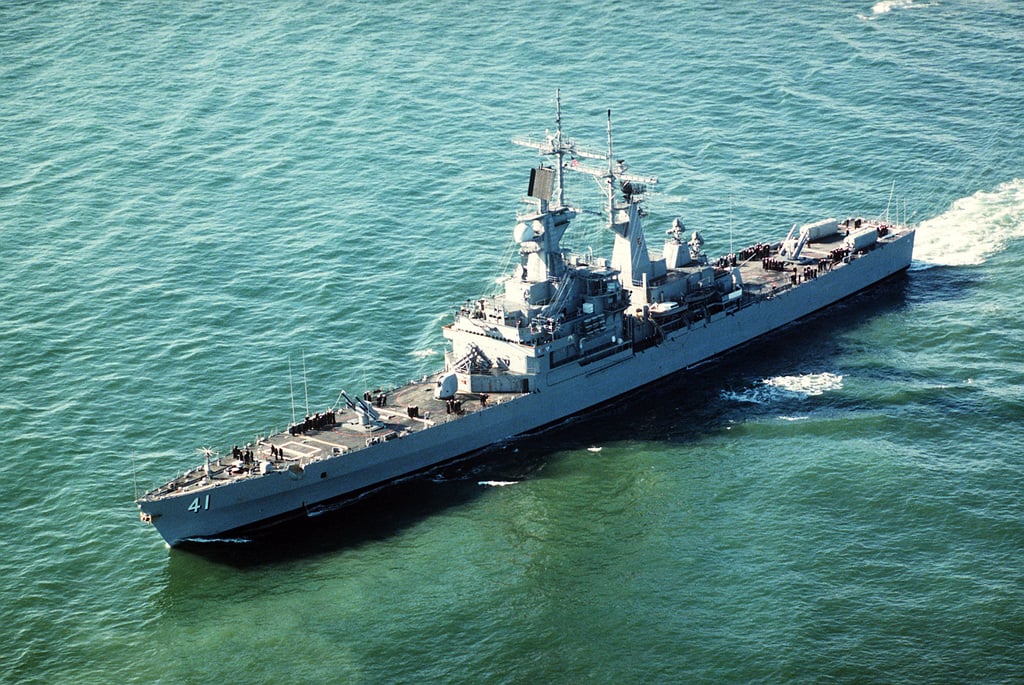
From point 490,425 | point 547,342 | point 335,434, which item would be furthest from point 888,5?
point 335,434

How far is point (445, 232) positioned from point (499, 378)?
25148 millimetres

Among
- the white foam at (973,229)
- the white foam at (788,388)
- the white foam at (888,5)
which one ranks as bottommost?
the white foam at (788,388)

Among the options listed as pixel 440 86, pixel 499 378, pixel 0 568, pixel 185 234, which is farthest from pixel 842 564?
pixel 440 86

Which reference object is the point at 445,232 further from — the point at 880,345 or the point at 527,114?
the point at 880,345

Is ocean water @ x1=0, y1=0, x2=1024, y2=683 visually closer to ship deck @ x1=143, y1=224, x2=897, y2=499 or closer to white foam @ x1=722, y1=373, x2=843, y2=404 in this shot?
white foam @ x1=722, y1=373, x2=843, y2=404

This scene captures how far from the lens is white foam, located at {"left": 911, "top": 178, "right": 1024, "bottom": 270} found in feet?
357

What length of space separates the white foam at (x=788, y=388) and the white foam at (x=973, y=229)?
70.3 ft

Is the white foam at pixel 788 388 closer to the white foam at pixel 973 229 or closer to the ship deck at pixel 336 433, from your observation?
the ship deck at pixel 336 433

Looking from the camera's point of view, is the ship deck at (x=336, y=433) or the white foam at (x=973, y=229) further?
the white foam at (x=973, y=229)

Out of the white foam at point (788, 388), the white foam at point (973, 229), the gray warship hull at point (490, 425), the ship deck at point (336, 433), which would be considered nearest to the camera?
the gray warship hull at point (490, 425)

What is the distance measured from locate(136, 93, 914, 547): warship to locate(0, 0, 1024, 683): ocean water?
1.92 m

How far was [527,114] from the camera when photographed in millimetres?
125625

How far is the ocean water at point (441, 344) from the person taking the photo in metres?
68.7

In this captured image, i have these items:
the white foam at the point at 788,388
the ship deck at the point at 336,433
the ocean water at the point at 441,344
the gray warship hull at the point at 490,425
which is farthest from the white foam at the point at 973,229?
the ship deck at the point at 336,433
